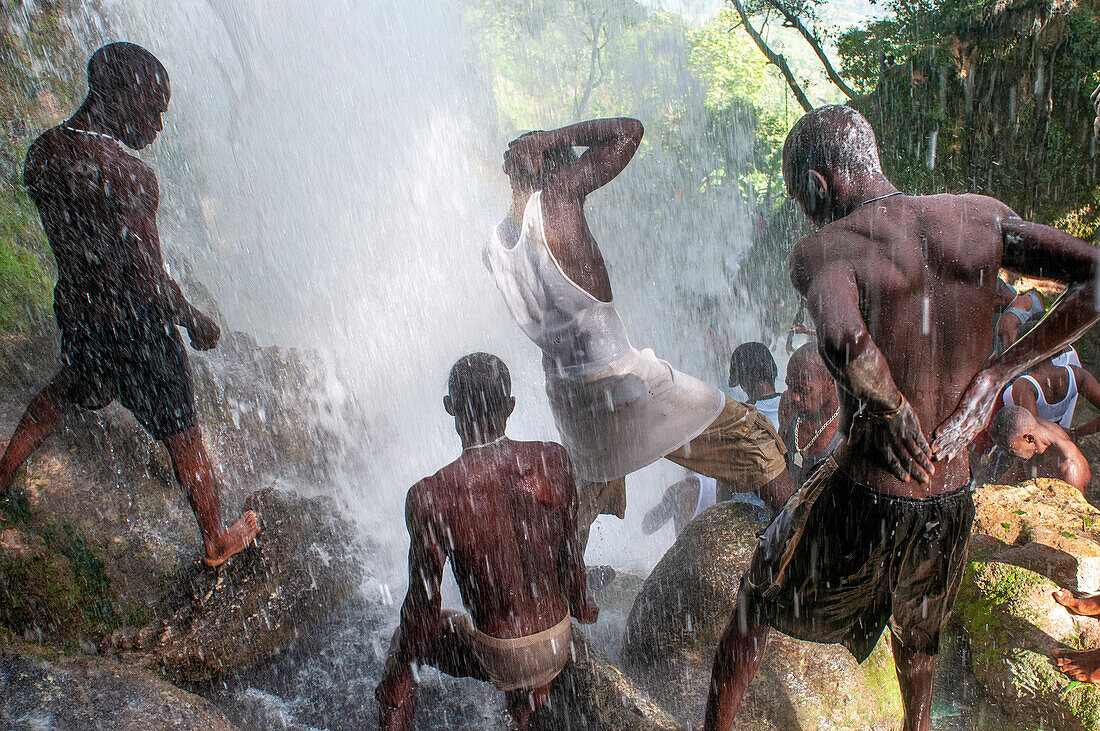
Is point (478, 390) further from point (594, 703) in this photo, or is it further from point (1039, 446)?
point (1039, 446)

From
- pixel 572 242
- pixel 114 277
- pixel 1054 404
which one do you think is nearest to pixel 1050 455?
pixel 1054 404

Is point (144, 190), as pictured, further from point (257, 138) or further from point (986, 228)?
point (257, 138)

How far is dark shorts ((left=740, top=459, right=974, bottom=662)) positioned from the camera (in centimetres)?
194

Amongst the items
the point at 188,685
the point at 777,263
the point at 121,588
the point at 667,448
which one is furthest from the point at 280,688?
the point at 777,263

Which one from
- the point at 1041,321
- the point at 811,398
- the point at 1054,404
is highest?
the point at 1041,321

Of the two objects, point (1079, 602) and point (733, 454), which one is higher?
point (733, 454)

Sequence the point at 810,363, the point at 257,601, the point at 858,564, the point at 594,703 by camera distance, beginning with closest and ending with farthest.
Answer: the point at 858,564 → the point at 594,703 → the point at 257,601 → the point at 810,363

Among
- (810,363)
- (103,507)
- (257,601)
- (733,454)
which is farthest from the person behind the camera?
(103,507)

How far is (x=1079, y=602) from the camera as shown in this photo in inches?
101

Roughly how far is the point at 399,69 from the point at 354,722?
15293mm

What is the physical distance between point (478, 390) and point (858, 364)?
133 cm

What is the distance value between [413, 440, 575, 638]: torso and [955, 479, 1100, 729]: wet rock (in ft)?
6.26

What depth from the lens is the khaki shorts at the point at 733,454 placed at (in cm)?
277

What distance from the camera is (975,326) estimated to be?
1.80 metres
